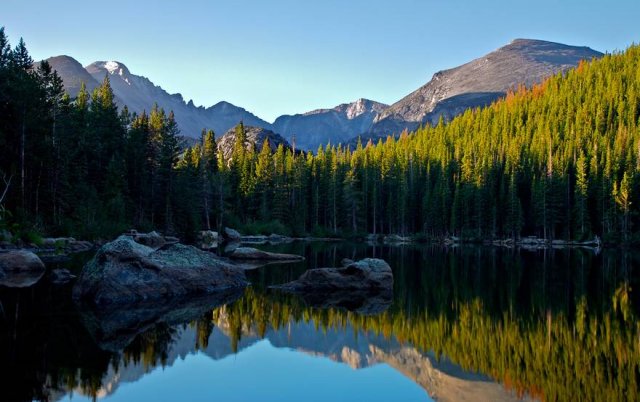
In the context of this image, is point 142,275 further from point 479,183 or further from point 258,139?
point 258,139

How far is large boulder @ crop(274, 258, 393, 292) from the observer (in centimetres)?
2503

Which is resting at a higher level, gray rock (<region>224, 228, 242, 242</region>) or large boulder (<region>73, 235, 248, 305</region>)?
large boulder (<region>73, 235, 248, 305</region>)

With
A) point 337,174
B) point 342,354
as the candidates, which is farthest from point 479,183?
point 342,354

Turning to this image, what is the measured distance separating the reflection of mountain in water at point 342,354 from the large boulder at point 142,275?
16.0 feet

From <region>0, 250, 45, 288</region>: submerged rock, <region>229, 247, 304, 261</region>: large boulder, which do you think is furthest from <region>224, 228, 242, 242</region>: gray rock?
<region>0, 250, 45, 288</region>: submerged rock

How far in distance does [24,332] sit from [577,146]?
111547 mm

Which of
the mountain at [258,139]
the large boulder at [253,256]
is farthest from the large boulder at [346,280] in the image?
the mountain at [258,139]

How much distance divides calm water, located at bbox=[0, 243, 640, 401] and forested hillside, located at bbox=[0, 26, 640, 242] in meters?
25.4

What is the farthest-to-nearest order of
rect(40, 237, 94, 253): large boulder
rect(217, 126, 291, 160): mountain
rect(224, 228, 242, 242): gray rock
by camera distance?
rect(217, 126, 291, 160): mountain → rect(224, 228, 242, 242): gray rock → rect(40, 237, 94, 253): large boulder

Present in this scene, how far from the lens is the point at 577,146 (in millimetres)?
105562

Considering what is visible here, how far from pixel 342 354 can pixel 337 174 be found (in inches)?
3776

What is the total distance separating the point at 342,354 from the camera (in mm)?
14094

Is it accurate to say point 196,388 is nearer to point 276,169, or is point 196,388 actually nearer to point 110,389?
point 110,389

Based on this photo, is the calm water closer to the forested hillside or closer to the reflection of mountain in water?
the reflection of mountain in water
